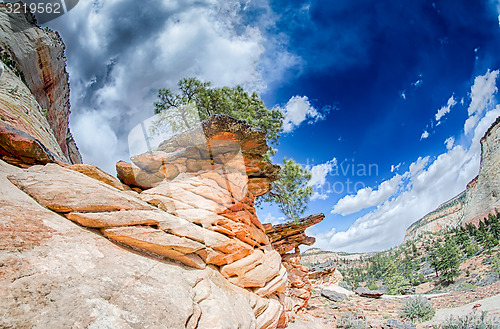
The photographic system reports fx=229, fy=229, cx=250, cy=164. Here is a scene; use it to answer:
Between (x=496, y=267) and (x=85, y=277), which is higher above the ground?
(x=85, y=277)

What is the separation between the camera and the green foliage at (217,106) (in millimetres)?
15641

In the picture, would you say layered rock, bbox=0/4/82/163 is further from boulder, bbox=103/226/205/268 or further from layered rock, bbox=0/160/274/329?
boulder, bbox=103/226/205/268

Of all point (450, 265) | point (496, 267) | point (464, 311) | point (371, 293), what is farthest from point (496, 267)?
point (464, 311)

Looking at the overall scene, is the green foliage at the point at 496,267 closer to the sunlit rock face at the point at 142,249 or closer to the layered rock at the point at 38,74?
the sunlit rock face at the point at 142,249

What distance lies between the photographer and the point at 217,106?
15906 mm

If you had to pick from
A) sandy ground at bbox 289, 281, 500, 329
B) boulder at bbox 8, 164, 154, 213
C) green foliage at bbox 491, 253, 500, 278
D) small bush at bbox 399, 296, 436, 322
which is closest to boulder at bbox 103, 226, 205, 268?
boulder at bbox 8, 164, 154, 213

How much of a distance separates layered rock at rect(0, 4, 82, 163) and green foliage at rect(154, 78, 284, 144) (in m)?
7.05

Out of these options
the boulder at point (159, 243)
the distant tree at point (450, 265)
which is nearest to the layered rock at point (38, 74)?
the boulder at point (159, 243)

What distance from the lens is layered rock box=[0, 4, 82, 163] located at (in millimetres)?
12812

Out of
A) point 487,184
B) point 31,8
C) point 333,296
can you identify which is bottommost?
point 333,296

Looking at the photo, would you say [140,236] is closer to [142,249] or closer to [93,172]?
[142,249]

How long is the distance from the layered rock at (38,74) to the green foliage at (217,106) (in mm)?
7054

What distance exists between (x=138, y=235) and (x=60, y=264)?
195 centimetres

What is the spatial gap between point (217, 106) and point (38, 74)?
16264mm
